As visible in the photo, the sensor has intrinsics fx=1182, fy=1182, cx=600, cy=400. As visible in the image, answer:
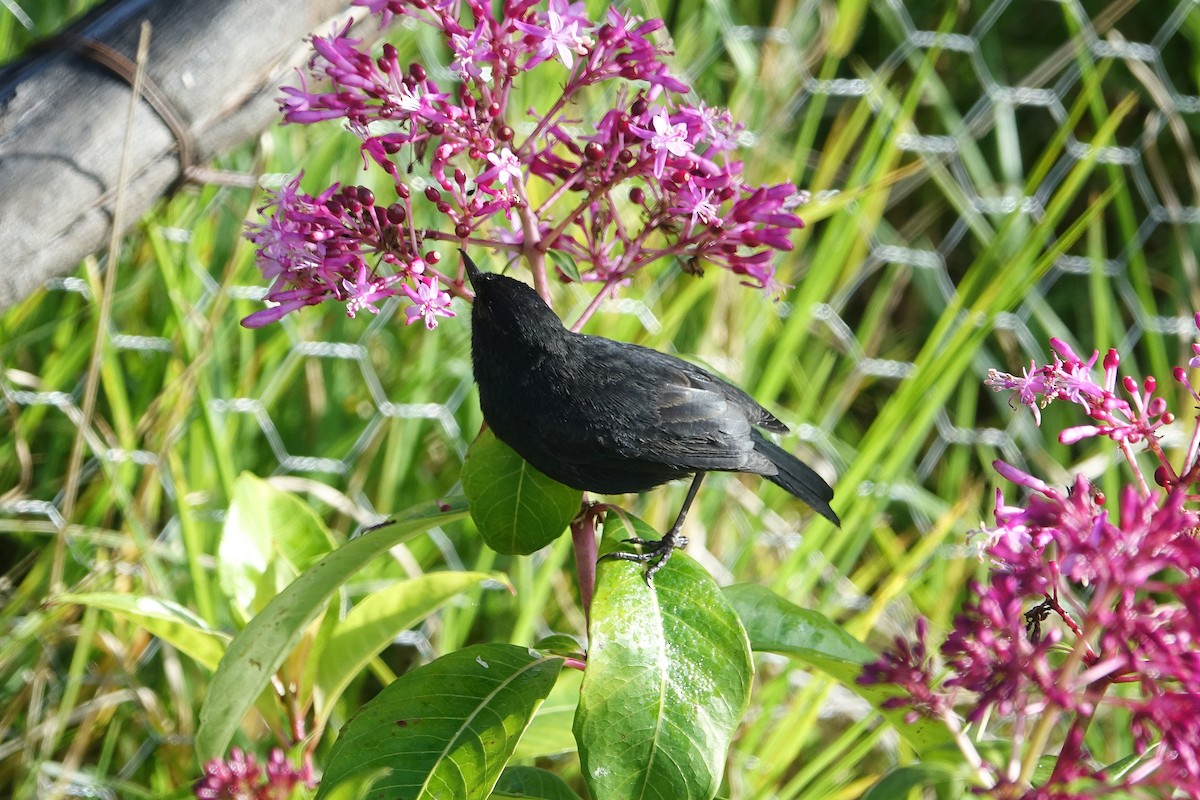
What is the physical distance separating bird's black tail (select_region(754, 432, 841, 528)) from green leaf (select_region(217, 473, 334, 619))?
1.52 ft

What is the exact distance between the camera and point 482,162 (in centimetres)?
89

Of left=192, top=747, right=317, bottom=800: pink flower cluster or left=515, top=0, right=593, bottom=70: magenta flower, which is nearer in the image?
left=515, top=0, right=593, bottom=70: magenta flower

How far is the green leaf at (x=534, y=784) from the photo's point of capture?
0.98 m

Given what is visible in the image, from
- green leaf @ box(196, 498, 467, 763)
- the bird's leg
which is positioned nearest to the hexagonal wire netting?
green leaf @ box(196, 498, 467, 763)

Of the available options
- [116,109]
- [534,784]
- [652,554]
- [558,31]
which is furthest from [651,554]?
[116,109]

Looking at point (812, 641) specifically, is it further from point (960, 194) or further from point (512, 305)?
point (960, 194)

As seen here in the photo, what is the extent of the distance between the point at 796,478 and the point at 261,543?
0.54m

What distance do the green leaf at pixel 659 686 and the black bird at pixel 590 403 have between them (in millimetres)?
104

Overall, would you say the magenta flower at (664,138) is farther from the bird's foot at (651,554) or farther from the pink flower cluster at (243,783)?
the pink flower cluster at (243,783)

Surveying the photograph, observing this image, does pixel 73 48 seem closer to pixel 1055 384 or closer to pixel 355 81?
pixel 355 81

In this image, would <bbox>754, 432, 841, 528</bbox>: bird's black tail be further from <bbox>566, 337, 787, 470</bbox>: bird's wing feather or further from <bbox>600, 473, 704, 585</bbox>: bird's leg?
<bbox>600, 473, 704, 585</bbox>: bird's leg

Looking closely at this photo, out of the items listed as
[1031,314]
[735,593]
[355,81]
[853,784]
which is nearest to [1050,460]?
[1031,314]

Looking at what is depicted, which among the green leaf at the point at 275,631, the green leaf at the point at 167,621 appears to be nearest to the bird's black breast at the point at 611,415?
the green leaf at the point at 275,631

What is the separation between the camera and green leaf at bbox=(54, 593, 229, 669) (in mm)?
1000
